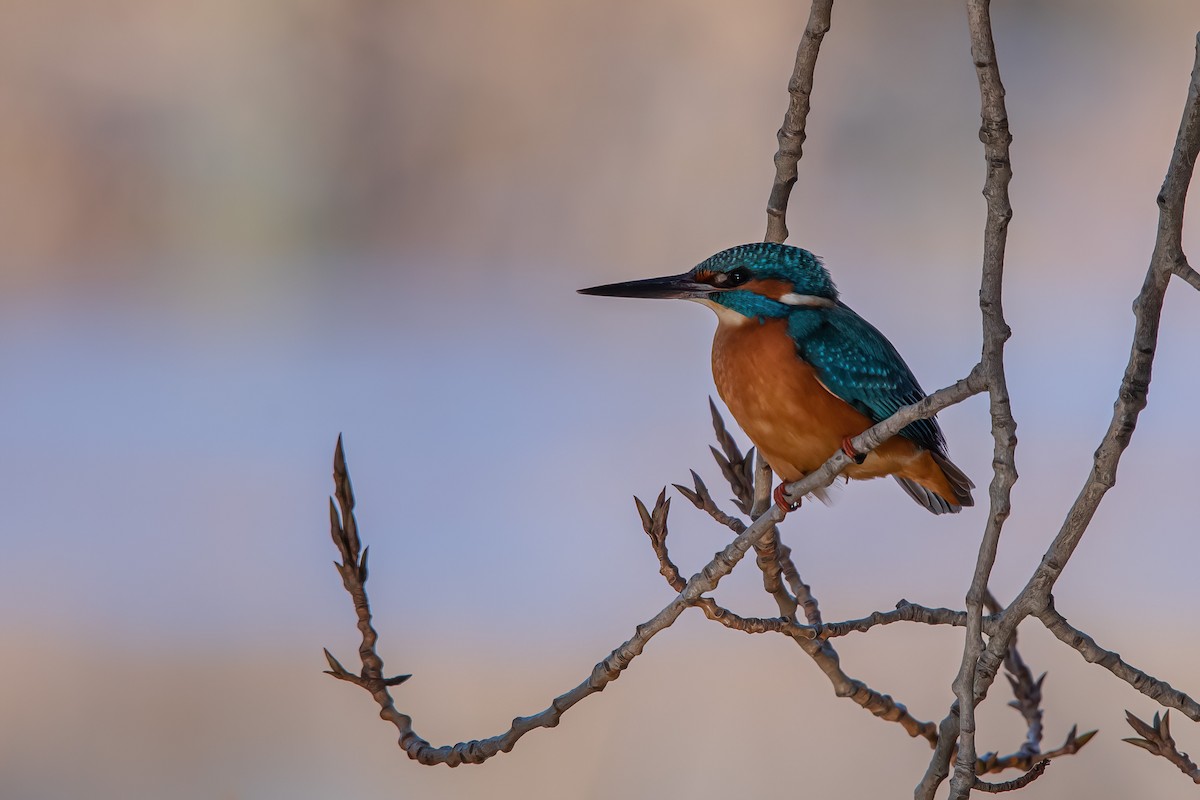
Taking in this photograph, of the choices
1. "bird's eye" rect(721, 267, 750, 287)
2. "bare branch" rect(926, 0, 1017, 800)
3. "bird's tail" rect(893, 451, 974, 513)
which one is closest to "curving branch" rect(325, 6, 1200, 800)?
"bare branch" rect(926, 0, 1017, 800)

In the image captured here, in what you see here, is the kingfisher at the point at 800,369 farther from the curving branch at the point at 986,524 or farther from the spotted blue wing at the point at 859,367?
the curving branch at the point at 986,524

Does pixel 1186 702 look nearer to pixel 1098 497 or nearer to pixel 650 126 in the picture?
pixel 1098 497

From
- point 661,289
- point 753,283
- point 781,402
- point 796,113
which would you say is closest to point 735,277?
point 753,283

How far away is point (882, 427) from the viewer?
1.22m

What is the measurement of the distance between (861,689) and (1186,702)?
537 millimetres

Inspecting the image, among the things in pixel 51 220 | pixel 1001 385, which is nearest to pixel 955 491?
pixel 1001 385

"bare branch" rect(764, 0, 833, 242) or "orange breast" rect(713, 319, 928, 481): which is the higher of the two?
"bare branch" rect(764, 0, 833, 242)

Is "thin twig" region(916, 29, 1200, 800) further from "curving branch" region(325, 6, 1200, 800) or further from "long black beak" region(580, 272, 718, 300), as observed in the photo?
"long black beak" region(580, 272, 718, 300)

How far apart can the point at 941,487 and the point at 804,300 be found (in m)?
0.40

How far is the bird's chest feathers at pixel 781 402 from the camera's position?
1.88 meters

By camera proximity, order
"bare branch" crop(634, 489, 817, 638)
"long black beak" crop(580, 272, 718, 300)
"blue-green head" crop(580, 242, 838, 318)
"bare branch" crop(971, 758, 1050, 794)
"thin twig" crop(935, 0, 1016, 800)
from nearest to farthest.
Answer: "thin twig" crop(935, 0, 1016, 800)
"bare branch" crop(971, 758, 1050, 794)
"bare branch" crop(634, 489, 817, 638)
"long black beak" crop(580, 272, 718, 300)
"blue-green head" crop(580, 242, 838, 318)

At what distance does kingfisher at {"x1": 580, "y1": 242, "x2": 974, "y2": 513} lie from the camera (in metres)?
1.88

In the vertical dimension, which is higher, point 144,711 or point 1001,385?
point 1001,385

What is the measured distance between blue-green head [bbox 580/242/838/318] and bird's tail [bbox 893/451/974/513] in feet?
1.11
